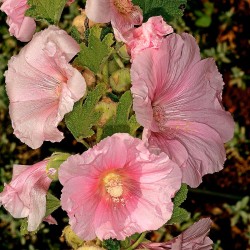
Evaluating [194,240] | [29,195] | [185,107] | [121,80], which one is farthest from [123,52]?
[194,240]

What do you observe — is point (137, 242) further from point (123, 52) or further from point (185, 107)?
point (123, 52)

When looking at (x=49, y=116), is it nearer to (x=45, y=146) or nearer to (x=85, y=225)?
(x=85, y=225)

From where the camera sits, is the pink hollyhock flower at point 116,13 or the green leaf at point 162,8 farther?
the green leaf at point 162,8

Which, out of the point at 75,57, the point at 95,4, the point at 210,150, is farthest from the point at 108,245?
the point at 95,4

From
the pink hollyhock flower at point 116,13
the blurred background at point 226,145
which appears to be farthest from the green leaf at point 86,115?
the blurred background at point 226,145

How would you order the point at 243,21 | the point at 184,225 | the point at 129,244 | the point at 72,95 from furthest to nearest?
the point at 243,21
the point at 184,225
the point at 129,244
the point at 72,95

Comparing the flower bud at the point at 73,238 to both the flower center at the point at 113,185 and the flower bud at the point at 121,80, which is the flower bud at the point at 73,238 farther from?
the flower bud at the point at 121,80
